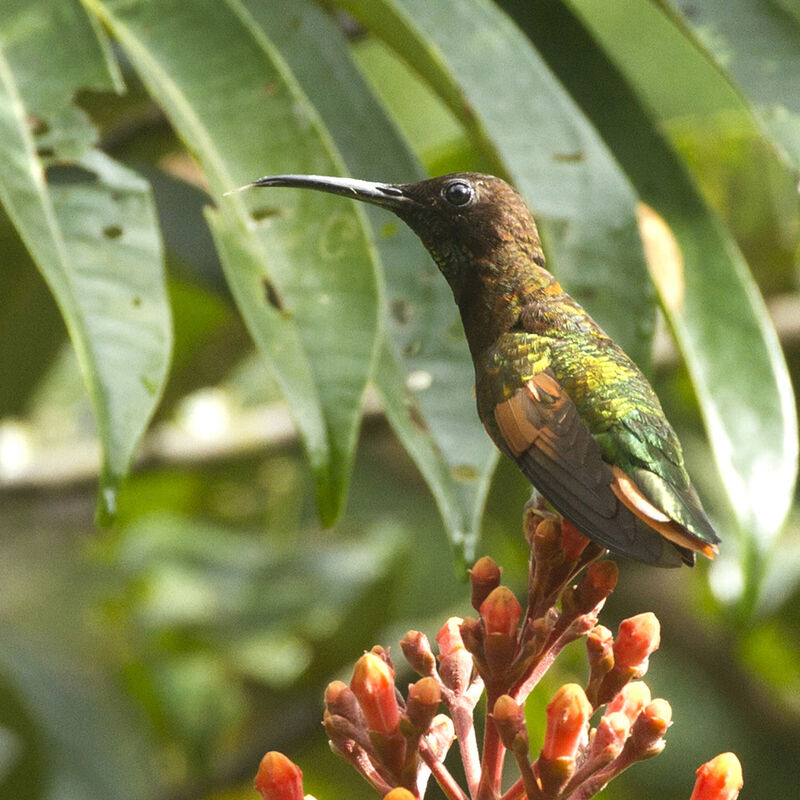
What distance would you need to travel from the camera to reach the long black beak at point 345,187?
1.77 m

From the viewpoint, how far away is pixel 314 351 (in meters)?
1.81

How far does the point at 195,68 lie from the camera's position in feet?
6.46

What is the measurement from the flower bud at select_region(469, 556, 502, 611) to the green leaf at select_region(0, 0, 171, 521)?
1.49ft

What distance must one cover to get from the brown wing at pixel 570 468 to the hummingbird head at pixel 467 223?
0.25 metres

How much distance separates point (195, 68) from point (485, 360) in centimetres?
67

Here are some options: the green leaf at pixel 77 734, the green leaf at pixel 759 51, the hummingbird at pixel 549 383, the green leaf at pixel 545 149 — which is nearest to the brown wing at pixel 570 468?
the hummingbird at pixel 549 383

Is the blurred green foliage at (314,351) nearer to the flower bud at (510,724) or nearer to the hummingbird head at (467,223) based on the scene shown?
the hummingbird head at (467,223)

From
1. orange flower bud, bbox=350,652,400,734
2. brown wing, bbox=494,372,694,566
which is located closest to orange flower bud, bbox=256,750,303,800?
orange flower bud, bbox=350,652,400,734

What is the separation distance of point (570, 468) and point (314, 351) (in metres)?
0.46

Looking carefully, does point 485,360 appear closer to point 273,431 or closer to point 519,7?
point 519,7

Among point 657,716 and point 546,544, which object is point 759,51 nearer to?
point 546,544

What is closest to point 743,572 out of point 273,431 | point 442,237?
point 442,237

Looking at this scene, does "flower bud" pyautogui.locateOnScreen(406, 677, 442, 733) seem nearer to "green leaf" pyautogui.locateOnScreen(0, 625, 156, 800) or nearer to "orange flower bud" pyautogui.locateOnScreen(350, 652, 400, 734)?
"orange flower bud" pyautogui.locateOnScreen(350, 652, 400, 734)

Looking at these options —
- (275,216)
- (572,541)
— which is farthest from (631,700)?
(275,216)
